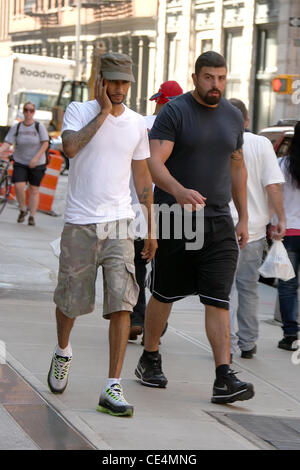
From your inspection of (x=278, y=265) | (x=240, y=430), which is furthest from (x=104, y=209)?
(x=278, y=265)

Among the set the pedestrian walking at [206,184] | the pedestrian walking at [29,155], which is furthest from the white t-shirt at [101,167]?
the pedestrian walking at [29,155]

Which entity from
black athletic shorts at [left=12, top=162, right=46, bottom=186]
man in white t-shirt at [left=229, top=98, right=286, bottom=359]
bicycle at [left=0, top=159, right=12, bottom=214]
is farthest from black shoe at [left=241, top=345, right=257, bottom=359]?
bicycle at [left=0, top=159, right=12, bottom=214]

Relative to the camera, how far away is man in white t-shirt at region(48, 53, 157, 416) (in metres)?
5.88

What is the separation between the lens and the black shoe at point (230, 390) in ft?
20.5

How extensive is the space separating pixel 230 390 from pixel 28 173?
11.3 meters

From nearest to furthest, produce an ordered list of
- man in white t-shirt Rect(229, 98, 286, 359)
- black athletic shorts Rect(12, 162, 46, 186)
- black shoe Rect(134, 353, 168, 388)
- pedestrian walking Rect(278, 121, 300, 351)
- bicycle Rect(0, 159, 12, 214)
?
black shoe Rect(134, 353, 168, 388) < man in white t-shirt Rect(229, 98, 286, 359) < pedestrian walking Rect(278, 121, 300, 351) < black athletic shorts Rect(12, 162, 46, 186) < bicycle Rect(0, 159, 12, 214)

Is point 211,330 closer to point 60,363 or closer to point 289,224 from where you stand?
point 60,363

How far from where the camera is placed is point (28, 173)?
56.4 ft

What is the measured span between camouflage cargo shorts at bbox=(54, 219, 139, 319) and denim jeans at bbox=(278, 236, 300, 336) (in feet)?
9.47

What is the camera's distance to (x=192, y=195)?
20.1 feet

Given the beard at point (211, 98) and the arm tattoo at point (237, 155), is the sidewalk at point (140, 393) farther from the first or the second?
the beard at point (211, 98)

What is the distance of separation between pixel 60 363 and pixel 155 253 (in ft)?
3.04

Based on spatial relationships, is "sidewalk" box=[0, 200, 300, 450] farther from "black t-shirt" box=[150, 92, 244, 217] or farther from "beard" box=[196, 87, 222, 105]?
"beard" box=[196, 87, 222, 105]

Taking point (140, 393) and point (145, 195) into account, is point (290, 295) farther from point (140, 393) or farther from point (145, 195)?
point (145, 195)
